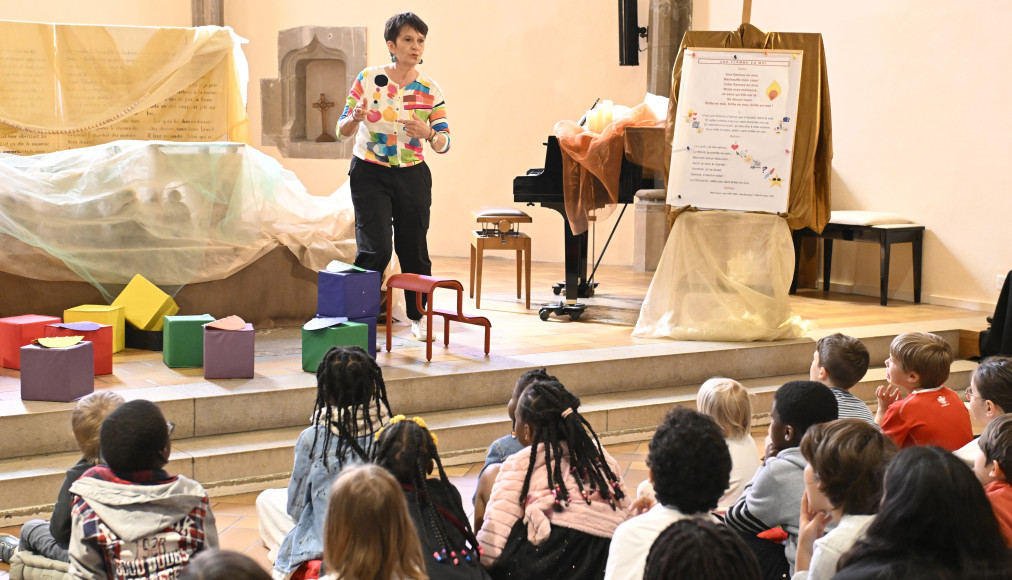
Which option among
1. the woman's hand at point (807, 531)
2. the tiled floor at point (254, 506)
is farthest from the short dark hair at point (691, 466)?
the tiled floor at point (254, 506)

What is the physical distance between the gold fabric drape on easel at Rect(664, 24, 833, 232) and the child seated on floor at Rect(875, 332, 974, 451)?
7.48ft

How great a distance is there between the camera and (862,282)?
8.05 m

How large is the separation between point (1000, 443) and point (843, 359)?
3.25 ft

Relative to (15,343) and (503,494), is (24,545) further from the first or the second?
(15,343)

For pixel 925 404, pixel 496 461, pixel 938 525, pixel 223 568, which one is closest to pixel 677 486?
pixel 938 525

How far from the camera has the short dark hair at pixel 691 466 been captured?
6.39 feet

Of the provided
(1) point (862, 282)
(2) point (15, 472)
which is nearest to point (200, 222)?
(2) point (15, 472)

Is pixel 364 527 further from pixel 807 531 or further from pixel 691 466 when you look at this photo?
pixel 807 531

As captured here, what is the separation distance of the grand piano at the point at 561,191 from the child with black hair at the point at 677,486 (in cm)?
417

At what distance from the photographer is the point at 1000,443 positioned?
2.27 m

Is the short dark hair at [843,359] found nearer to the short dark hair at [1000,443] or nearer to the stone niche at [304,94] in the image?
the short dark hair at [1000,443]

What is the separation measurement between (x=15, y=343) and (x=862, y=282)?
609 cm

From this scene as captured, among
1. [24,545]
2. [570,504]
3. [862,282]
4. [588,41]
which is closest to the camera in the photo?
[570,504]

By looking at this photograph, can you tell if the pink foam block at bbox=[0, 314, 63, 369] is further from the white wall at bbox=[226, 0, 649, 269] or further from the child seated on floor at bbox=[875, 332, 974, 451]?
the white wall at bbox=[226, 0, 649, 269]
